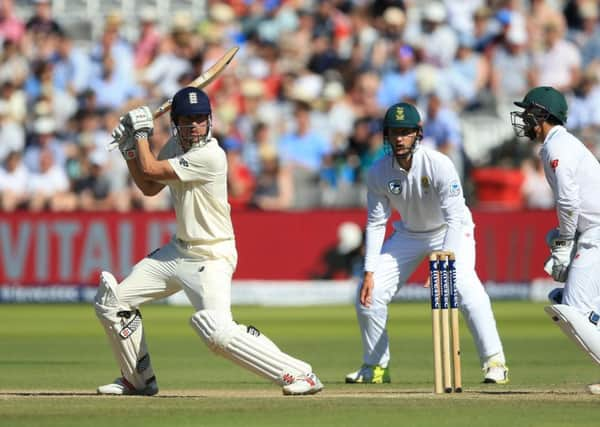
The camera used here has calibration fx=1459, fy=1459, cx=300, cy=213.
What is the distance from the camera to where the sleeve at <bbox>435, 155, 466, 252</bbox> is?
9211mm

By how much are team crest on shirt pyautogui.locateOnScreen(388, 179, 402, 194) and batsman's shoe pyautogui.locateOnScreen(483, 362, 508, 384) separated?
1.25 m

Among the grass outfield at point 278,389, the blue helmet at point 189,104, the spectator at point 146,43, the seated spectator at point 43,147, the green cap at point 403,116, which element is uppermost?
the spectator at point 146,43

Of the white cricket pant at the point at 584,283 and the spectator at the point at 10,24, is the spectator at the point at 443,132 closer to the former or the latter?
the spectator at the point at 10,24

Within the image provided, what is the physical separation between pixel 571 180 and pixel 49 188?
36.3 ft

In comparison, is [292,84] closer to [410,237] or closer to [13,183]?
[13,183]

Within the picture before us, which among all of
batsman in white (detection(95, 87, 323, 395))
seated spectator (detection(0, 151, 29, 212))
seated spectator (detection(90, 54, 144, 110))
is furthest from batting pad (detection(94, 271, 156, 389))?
seated spectator (detection(90, 54, 144, 110))

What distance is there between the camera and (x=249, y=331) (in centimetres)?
794

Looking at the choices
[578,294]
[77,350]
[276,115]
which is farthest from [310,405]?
[276,115]

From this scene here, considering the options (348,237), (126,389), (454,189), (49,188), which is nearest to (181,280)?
(126,389)

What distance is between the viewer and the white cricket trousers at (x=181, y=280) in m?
8.09

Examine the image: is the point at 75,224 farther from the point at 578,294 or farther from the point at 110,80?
the point at 578,294

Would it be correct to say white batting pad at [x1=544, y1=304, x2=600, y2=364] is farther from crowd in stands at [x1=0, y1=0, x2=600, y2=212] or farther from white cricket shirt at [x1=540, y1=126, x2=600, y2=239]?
crowd in stands at [x1=0, y1=0, x2=600, y2=212]

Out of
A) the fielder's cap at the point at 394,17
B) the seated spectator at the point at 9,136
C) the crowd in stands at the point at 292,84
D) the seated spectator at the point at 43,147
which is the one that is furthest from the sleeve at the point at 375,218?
the fielder's cap at the point at 394,17

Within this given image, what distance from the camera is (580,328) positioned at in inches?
313
